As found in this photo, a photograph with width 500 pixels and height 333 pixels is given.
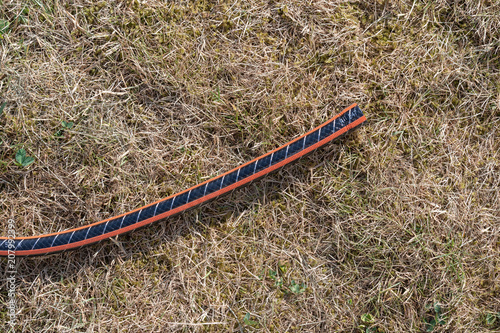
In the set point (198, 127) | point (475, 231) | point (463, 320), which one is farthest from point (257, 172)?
point (463, 320)

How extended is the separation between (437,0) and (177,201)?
8.41ft

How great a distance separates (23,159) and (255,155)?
5.82 ft

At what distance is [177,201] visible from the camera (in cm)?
283

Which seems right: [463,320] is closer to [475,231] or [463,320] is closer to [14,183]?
[475,231]

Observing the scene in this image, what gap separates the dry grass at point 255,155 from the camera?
2.92 m

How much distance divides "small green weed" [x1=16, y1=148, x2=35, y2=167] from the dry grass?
47mm

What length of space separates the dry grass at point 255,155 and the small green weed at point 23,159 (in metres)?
0.05

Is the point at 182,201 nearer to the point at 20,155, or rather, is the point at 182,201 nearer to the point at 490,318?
the point at 20,155

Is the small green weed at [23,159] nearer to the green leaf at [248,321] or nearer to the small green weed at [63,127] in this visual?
the small green weed at [63,127]

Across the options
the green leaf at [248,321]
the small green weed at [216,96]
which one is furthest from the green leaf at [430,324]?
the small green weed at [216,96]

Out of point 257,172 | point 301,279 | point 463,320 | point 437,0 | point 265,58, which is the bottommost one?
point 463,320

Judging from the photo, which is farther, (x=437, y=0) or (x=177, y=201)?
(x=437, y=0)

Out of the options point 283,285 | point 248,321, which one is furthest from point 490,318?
point 248,321

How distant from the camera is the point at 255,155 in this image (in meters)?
2.98
